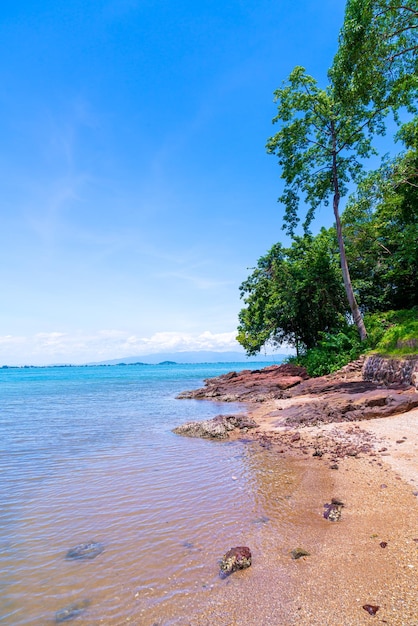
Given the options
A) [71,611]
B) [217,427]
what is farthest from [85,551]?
[217,427]

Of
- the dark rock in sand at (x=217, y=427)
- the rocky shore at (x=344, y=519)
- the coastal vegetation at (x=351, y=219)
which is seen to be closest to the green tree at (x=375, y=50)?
the coastal vegetation at (x=351, y=219)

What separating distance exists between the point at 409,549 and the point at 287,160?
23.7 meters

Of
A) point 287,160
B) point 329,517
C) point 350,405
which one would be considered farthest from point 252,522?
point 287,160

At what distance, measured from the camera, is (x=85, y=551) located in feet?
17.1

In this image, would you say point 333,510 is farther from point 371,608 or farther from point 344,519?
point 371,608

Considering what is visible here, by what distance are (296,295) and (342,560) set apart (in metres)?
25.9

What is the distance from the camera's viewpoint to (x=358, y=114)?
20500 millimetres

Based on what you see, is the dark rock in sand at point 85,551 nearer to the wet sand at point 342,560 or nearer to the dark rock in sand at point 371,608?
the wet sand at point 342,560

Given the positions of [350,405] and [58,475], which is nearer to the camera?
[58,475]

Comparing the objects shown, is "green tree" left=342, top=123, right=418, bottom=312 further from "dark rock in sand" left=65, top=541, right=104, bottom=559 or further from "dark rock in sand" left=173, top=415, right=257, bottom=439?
"dark rock in sand" left=65, top=541, right=104, bottom=559

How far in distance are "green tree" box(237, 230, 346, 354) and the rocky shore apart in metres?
14.9

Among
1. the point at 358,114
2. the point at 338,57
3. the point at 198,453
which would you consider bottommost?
the point at 198,453

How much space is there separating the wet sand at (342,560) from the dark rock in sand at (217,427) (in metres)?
4.88

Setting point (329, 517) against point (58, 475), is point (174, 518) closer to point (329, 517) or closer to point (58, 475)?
point (329, 517)
